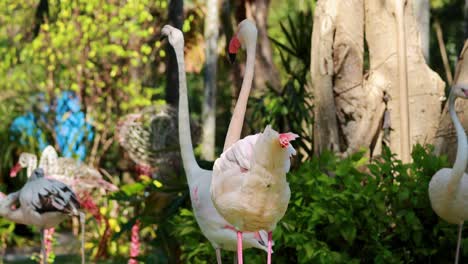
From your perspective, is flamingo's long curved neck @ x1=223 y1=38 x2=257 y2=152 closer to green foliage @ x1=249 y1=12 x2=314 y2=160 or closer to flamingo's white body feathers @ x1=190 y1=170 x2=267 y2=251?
flamingo's white body feathers @ x1=190 y1=170 x2=267 y2=251

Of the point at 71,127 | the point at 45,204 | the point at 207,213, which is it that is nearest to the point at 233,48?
the point at 207,213

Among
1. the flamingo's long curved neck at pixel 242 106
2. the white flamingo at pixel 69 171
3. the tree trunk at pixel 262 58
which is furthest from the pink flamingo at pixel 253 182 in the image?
the tree trunk at pixel 262 58

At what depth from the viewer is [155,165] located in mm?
13133

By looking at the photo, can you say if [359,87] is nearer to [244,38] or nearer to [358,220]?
[358,220]

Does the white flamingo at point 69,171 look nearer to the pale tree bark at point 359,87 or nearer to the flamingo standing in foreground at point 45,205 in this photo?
the flamingo standing in foreground at point 45,205

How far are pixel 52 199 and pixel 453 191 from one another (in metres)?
3.62

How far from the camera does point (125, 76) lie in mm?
14625

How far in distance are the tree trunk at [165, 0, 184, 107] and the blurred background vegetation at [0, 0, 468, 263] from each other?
0.09 feet

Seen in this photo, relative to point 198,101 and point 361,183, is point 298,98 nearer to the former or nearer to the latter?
point 361,183

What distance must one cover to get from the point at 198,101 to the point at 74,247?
1513 centimetres

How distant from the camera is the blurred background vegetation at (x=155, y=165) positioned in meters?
7.14

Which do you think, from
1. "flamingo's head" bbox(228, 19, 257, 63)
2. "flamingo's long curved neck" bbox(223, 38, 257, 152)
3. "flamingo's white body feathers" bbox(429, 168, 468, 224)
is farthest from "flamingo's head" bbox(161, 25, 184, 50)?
"flamingo's white body feathers" bbox(429, 168, 468, 224)

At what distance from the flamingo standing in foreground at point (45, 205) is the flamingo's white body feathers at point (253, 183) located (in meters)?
3.08

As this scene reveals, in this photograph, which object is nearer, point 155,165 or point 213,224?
point 213,224
